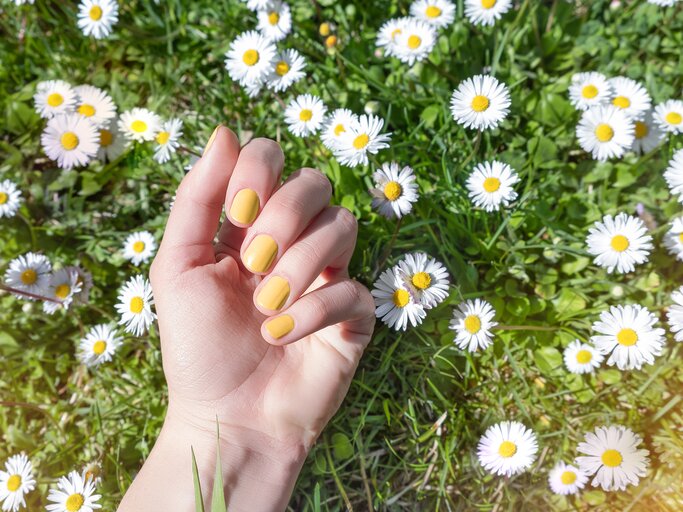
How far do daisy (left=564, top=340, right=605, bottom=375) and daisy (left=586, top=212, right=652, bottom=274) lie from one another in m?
0.22

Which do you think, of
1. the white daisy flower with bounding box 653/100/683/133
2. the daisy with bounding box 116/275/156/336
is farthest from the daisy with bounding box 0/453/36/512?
the white daisy flower with bounding box 653/100/683/133

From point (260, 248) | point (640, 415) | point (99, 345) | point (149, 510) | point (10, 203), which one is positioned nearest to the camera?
point (260, 248)

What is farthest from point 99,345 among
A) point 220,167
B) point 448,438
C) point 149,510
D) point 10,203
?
point 448,438

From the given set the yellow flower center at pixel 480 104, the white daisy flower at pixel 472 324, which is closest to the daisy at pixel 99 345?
the white daisy flower at pixel 472 324

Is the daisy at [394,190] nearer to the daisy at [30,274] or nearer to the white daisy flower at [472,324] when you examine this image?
the white daisy flower at [472,324]

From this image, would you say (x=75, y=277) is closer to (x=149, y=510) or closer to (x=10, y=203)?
(x=10, y=203)

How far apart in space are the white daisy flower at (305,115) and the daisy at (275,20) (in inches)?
9.6

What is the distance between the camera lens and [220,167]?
1.26 m

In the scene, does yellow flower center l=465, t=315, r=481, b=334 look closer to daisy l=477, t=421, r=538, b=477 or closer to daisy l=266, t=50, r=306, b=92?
daisy l=477, t=421, r=538, b=477

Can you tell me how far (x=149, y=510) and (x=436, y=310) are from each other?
0.87m

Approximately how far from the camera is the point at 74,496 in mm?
1626

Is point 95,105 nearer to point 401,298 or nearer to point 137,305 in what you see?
point 137,305

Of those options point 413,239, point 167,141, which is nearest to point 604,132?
point 413,239

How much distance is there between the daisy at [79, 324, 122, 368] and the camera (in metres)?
1.84
